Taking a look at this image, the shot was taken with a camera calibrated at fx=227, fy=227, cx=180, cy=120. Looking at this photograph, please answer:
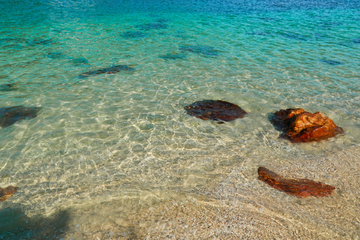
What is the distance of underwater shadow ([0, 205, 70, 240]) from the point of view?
4.12 meters

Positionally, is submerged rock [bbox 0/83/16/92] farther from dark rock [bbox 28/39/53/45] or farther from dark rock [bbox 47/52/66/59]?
dark rock [bbox 28/39/53/45]

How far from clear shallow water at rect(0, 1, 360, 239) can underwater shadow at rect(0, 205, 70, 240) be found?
0.02 meters

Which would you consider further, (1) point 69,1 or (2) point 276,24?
(1) point 69,1

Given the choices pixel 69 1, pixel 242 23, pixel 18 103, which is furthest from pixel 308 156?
pixel 69 1

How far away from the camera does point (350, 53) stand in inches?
599

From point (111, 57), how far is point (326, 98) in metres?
11.6

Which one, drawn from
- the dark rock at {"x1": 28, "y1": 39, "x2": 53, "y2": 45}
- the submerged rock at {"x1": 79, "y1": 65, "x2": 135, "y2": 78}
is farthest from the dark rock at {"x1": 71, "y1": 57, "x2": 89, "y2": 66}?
the dark rock at {"x1": 28, "y1": 39, "x2": 53, "y2": 45}

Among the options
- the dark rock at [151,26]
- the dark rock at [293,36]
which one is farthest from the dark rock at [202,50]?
the dark rock at [293,36]

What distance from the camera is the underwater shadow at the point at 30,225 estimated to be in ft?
13.5

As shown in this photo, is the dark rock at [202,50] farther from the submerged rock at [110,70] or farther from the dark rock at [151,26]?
the dark rock at [151,26]

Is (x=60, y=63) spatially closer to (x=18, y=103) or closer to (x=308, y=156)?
(x=18, y=103)

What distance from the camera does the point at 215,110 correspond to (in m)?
8.51

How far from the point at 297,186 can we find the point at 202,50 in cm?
1214

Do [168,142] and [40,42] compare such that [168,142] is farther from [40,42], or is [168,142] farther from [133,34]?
[40,42]
